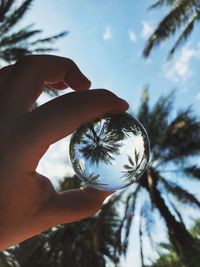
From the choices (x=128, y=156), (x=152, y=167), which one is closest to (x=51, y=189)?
(x=128, y=156)

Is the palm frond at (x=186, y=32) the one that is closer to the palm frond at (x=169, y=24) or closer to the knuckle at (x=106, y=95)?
the palm frond at (x=169, y=24)

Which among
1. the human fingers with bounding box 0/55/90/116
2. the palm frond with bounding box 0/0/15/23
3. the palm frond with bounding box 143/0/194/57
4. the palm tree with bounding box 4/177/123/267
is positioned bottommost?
the human fingers with bounding box 0/55/90/116

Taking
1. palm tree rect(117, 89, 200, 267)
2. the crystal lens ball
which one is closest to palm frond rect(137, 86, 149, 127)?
palm tree rect(117, 89, 200, 267)

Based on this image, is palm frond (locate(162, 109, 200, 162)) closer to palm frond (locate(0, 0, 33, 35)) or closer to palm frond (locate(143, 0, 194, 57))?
palm frond (locate(143, 0, 194, 57))

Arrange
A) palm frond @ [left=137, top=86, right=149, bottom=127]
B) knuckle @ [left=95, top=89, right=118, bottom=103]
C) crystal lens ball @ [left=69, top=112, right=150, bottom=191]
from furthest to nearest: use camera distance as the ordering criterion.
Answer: palm frond @ [left=137, top=86, right=149, bottom=127] < crystal lens ball @ [left=69, top=112, right=150, bottom=191] < knuckle @ [left=95, top=89, right=118, bottom=103]

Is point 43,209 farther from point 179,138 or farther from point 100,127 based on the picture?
point 179,138

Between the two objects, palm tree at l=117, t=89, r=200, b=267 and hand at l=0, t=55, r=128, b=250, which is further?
palm tree at l=117, t=89, r=200, b=267

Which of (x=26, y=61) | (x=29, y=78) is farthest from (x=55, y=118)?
(x=26, y=61)

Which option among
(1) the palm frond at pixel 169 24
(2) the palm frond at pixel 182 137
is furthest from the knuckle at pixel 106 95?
(1) the palm frond at pixel 169 24
